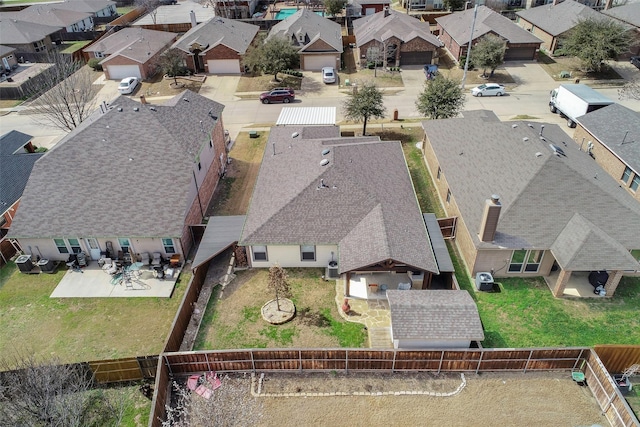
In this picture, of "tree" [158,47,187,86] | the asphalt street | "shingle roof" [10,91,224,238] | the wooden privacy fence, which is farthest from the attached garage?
the wooden privacy fence

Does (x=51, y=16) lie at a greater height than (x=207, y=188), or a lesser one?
greater

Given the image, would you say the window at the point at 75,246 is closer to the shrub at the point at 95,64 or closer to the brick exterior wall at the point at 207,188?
the brick exterior wall at the point at 207,188

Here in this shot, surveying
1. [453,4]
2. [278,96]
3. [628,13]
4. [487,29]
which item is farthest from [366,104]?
[453,4]

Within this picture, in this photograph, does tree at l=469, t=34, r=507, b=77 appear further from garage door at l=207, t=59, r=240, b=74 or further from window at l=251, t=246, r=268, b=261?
window at l=251, t=246, r=268, b=261

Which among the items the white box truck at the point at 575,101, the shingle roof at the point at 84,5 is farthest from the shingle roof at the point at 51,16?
the white box truck at the point at 575,101

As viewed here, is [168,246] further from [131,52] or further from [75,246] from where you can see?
[131,52]
